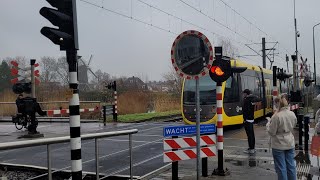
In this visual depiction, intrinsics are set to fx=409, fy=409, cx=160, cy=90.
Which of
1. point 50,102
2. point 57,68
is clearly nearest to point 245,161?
point 50,102

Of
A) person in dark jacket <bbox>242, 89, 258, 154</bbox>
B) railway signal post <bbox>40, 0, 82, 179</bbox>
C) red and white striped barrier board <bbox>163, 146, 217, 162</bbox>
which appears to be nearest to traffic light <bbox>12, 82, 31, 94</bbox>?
person in dark jacket <bbox>242, 89, 258, 154</bbox>

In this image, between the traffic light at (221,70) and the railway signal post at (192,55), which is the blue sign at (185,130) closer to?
the railway signal post at (192,55)

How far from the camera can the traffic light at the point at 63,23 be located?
556 cm

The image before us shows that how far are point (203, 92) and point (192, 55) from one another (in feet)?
33.0

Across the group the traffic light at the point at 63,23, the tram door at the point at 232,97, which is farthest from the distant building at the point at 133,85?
the traffic light at the point at 63,23

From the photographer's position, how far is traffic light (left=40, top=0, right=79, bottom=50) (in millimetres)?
5559

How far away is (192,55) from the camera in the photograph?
7977mm

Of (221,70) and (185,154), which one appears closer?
(185,154)

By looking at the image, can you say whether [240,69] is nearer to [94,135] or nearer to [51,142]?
[94,135]

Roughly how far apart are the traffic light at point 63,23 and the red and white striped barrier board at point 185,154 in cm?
320

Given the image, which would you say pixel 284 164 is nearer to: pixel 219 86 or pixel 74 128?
pixel 219 86

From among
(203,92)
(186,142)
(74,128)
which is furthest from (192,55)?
(203,92)

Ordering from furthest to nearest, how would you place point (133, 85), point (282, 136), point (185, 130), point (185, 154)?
point (133, 85) < point (185, 130) < point (185, 154) < point (282, 136)

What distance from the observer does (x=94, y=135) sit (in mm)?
6984
